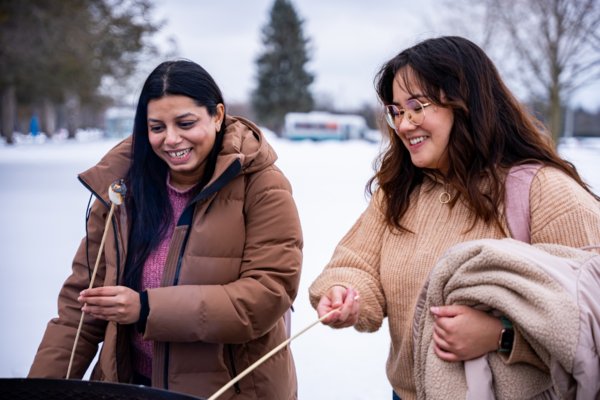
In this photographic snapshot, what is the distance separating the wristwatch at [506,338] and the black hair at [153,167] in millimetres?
1151

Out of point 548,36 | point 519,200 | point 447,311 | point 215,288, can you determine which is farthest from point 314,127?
point 447,311

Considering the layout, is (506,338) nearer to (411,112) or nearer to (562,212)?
(562,212)

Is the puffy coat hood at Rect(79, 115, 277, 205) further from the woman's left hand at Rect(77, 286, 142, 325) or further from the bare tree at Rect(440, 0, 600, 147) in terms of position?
the bare tree at Rect(440, 0, 600, 147)

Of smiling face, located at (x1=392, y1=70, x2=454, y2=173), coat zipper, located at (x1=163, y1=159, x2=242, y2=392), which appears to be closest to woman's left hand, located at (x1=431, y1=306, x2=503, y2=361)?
smiling face, located at (x1=392, y1=70, x2=454, y2=173)

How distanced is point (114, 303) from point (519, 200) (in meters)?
1.30

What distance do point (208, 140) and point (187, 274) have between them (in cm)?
53

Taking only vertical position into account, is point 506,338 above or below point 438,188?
below

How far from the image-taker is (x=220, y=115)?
1.88 meters

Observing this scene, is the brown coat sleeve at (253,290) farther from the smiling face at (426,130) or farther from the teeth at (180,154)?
the smiling face at (426,130)

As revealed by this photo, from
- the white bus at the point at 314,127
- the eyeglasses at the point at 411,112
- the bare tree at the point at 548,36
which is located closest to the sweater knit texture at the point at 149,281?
the eyeglasses at the point at 411,112

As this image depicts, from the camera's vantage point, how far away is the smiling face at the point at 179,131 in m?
1.72

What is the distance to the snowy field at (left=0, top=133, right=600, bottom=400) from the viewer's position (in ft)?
10.2

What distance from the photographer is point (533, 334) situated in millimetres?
1064

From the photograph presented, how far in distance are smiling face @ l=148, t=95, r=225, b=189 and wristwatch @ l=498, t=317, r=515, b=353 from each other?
3.92ft
